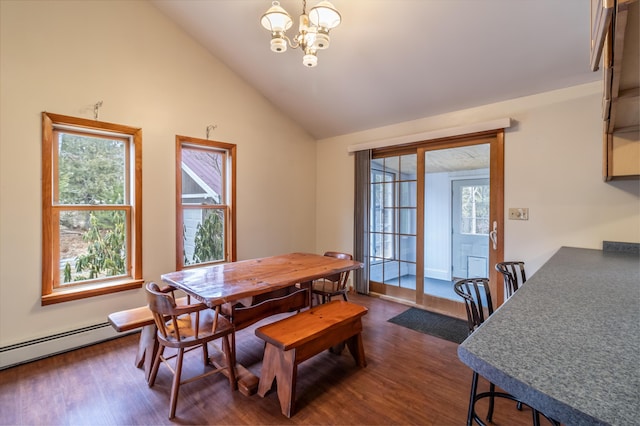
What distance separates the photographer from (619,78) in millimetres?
1294

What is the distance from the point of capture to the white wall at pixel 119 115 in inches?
96.7

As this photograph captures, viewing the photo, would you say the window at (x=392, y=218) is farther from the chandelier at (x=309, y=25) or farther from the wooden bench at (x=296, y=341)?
the chandelier at (x=309, y=25)

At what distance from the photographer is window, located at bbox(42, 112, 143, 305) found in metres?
2.64

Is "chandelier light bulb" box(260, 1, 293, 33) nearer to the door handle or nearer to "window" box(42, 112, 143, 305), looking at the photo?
"window" box(42, 112, 143, 305)

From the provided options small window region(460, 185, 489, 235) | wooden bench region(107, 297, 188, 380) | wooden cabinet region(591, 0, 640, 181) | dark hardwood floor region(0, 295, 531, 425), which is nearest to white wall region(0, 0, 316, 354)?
dark hardwood floor region(0, 295, 531, 425)

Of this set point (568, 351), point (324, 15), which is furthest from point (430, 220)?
point (568, 351)

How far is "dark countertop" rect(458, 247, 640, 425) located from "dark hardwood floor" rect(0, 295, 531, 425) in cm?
118

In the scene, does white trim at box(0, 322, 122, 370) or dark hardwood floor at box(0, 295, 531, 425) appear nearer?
dark hardwood floor at box(0, 295, 531, 425)

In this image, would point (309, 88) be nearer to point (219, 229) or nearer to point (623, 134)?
Result: point (219, 229)

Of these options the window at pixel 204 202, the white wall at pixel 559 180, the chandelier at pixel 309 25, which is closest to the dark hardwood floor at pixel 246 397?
the window at pixel 204 202

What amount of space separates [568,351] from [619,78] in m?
1.30

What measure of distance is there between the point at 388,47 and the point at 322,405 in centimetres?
317

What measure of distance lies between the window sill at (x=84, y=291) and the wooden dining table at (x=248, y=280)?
33.1 inches

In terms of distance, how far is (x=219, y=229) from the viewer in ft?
12.8
